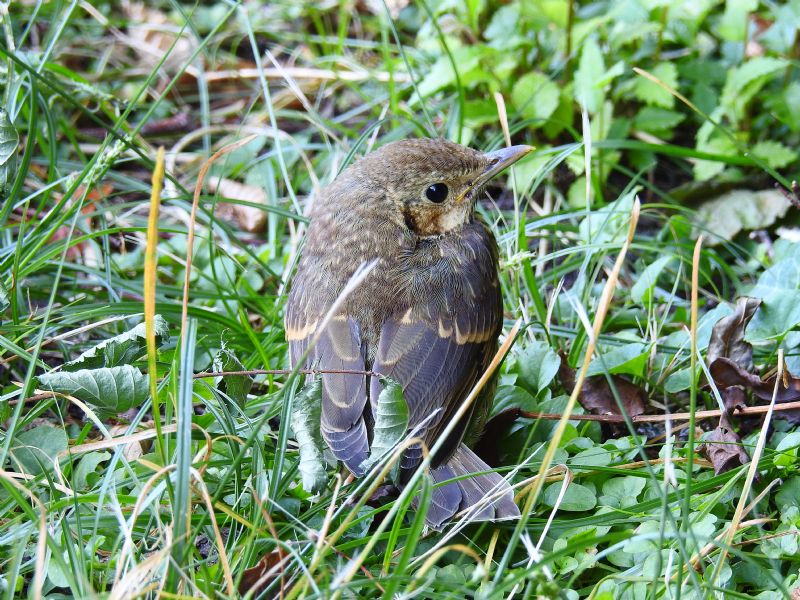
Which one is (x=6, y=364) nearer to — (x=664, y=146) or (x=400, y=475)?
(x=400, y=475)

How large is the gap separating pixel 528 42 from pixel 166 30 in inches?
84.0

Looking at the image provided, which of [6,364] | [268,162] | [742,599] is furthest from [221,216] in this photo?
[742,599]

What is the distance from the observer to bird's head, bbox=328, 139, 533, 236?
3385 millimetres

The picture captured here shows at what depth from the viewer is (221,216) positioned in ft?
16.1

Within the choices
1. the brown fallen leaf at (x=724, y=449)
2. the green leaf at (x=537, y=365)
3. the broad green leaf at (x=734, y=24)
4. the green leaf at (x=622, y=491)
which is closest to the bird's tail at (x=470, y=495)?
the green leaf at (x=622, y=491)

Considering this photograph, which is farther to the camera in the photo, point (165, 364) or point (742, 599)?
point (165, 364)

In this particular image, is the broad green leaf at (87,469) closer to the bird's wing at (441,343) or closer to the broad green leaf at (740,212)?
the bird's wing at (441,343)

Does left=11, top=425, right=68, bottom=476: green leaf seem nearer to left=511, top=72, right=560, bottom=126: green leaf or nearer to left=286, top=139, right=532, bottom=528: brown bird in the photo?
left=286, top=139, right=532, bottom=528: brown bird

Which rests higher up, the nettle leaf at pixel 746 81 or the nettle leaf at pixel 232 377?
the nettle leaf at pixel 746 81

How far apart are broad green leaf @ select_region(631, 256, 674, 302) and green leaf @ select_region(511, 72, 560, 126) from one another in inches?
37.3

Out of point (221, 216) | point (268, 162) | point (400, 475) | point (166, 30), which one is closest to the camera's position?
point (400, 475)

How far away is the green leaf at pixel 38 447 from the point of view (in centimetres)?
291

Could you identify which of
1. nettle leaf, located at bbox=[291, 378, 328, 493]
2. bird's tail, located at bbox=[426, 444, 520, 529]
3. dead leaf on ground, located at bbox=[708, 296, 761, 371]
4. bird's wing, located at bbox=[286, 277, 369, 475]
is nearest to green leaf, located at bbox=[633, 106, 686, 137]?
dead leaf on ground, located at bbox=[708, 296, 761, 371]

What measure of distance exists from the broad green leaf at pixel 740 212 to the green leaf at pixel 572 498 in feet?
5.82
